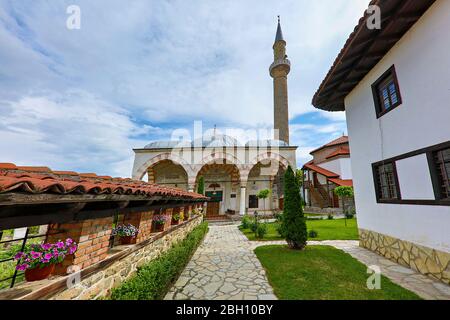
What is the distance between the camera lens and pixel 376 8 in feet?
13.0

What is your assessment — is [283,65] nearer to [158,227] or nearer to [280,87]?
[280,87]

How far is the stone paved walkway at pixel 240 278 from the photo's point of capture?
3.80 m

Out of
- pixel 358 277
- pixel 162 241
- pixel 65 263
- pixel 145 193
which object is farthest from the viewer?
pixel 162 241

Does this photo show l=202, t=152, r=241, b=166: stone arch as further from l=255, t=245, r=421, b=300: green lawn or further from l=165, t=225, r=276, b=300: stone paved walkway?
l=255, t=245, r=421, b=300: green lawn

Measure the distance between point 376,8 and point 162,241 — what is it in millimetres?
6915

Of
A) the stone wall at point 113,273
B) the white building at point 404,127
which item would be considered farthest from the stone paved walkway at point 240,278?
the stone wall at point 113,273

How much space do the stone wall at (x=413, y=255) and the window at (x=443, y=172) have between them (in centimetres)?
117

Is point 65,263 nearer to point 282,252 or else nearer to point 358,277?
point 358,277

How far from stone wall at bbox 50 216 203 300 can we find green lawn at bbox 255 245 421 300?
269 centimetres

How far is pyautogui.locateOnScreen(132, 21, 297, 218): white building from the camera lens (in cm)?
1778

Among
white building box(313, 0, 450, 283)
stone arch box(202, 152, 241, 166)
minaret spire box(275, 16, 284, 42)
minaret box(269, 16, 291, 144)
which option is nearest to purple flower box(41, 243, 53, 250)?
white building box(313, 0, 450, 283)

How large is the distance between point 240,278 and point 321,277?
1847 millimetres

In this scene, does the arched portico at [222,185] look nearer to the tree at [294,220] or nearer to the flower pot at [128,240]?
the tree at [294,220]
